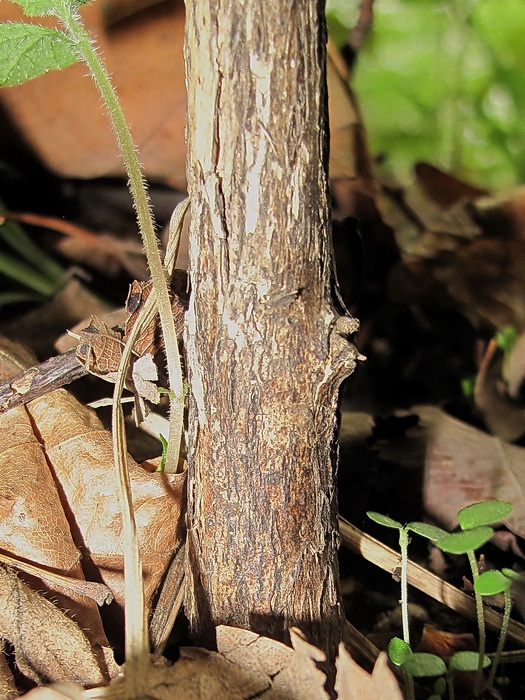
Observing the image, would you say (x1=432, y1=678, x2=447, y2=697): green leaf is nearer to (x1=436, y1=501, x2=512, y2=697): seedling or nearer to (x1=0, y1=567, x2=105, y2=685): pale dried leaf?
(x1=436, y1=501, x2=512, y2=697): seedling

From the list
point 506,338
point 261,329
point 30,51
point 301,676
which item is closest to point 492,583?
point 301,676

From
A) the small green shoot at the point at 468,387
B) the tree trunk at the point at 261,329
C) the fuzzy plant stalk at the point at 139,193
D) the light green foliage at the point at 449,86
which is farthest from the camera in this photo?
the light green foliage at the point at 449,86

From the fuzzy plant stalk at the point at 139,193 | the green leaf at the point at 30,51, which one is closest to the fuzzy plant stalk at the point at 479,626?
the fuzzy plant stalk at the point at 139,193

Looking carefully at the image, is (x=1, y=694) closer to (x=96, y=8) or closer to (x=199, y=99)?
(x=199, y=99)

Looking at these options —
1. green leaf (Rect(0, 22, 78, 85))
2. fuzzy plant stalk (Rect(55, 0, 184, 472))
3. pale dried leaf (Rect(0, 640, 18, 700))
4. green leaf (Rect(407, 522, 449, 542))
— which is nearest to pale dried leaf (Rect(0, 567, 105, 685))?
pale dried leaf (Rect(0, 640, 18, 700))

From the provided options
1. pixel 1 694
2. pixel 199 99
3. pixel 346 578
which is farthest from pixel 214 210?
pixel 346 578

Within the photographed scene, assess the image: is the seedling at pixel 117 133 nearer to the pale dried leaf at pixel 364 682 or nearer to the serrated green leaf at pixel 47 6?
the serrated green leaf at pixel 47 6
